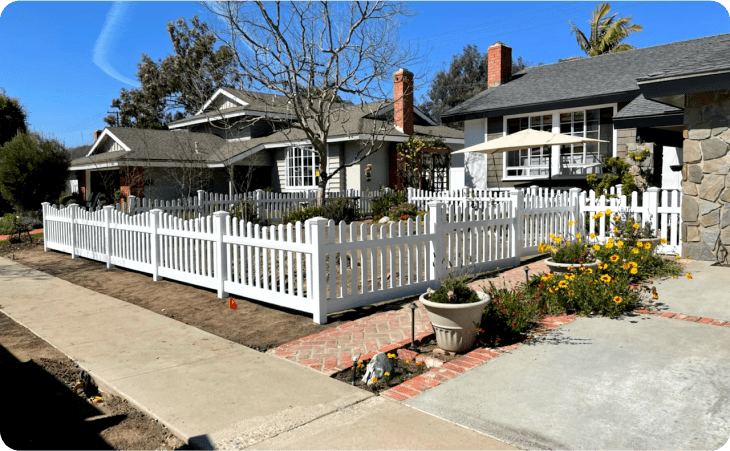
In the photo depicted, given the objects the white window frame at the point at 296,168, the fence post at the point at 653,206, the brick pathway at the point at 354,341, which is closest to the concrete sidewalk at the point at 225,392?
the brick pathway at the point at 354,341

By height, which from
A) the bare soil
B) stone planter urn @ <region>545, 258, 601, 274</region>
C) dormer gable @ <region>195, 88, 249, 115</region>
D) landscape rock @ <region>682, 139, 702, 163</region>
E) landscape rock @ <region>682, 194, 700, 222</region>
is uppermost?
dormer gable @ <region>195, 88, 249, 115</region>

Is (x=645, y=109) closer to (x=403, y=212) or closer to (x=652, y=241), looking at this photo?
(x=652, y=241)

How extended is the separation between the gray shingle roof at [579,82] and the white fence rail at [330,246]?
23.3 feet

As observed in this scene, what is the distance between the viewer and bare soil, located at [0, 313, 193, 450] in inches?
141

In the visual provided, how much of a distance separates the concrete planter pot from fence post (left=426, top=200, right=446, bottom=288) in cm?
242

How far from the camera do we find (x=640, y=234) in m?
9.22

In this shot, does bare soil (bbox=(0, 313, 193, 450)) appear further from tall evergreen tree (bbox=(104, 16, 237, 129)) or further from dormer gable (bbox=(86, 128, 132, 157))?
tall evergreen tree (bbox=(104, 16, 237, 129))

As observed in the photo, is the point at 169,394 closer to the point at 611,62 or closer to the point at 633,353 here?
the point at 633,353

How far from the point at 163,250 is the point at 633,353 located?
7357 mm

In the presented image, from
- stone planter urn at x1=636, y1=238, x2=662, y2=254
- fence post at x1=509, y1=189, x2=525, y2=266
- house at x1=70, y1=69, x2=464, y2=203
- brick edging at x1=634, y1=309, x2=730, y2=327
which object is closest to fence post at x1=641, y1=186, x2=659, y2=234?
stone planter urn at x1=636, y1=238, x2=662, y2=254

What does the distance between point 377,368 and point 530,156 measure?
1516cm

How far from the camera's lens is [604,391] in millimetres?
4078

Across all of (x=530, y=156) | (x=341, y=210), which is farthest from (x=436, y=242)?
(x=530, y=156)

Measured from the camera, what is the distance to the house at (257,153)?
70.3ft
